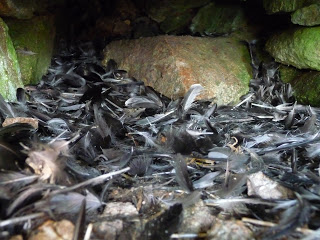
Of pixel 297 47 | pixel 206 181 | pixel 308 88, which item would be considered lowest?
pixel 308 88

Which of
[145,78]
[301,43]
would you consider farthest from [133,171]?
[301,43]

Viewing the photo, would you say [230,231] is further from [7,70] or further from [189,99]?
[7,70]

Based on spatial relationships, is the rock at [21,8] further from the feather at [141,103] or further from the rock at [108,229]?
the rock at [108,229]

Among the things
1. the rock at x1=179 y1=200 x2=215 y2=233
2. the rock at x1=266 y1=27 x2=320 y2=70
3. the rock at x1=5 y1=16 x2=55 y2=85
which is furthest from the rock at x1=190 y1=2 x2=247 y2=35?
the rock at x1=179 y1=200 x2=215 y2=233

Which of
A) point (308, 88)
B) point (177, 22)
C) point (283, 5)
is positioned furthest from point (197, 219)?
point (177, 22)

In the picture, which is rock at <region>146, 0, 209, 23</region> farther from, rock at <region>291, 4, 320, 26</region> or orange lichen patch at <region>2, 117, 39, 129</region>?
orange lichen patch at <region>2, 117, 39, 129</region>
